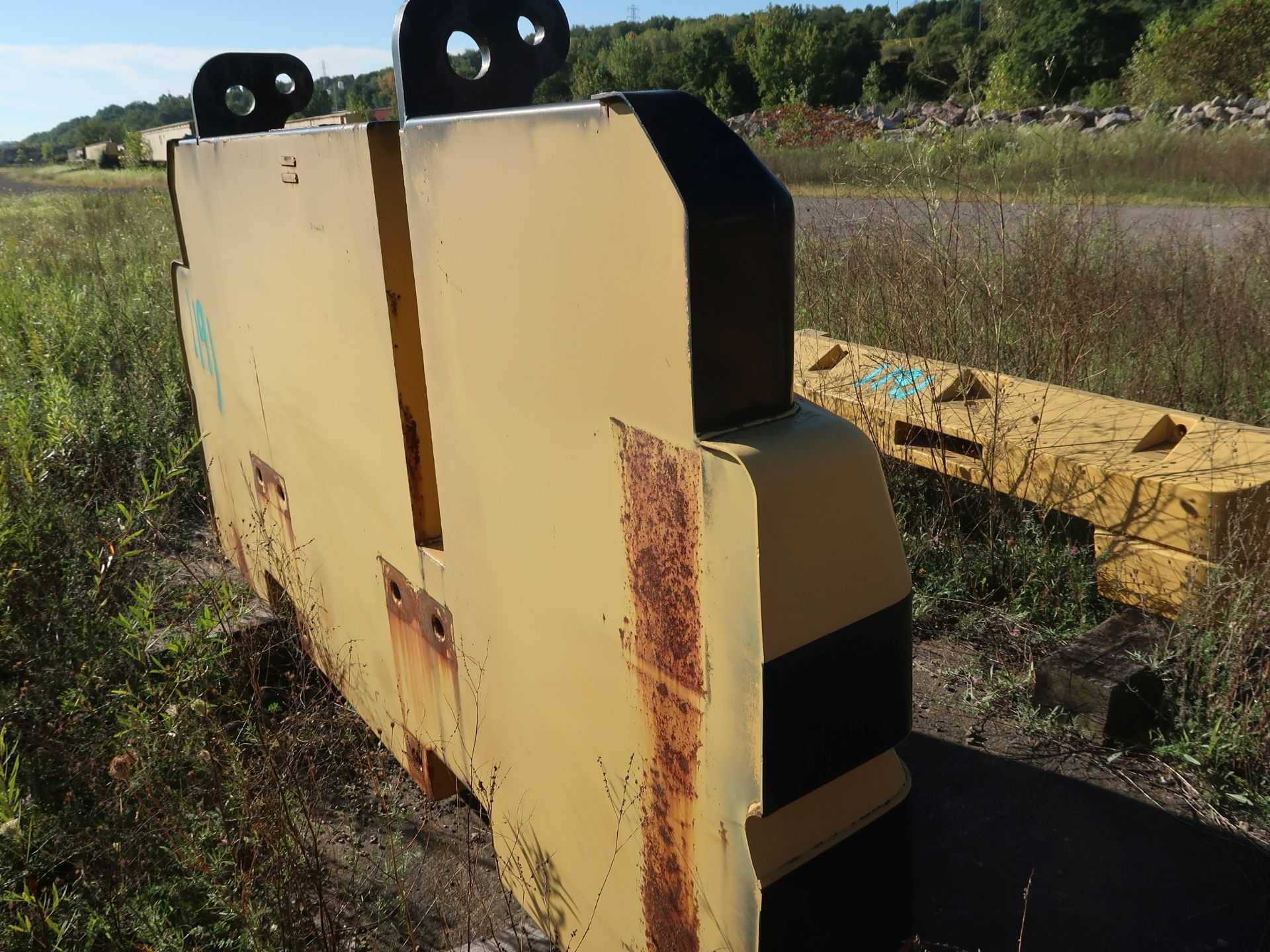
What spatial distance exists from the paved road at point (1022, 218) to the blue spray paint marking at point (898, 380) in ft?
1.98

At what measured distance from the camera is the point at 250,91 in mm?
3004

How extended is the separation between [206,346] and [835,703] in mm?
2880

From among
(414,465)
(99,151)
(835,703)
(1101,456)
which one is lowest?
(1101,456)

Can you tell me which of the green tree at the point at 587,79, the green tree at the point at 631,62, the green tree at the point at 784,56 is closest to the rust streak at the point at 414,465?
the green tree at the point at 587,79

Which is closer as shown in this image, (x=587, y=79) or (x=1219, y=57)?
(x=1219, y=57)

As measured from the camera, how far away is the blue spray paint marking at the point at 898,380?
343cm

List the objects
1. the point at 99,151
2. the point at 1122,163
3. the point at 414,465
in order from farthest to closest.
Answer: the point at 99,151
the point at 1122,163
the point at 414,465

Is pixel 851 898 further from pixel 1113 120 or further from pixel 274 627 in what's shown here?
pixel 1113 120

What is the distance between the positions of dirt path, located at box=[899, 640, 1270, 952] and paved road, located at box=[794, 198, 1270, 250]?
1.83 metres

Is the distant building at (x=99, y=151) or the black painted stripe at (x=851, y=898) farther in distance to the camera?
the distant building at (x=99, y=151)

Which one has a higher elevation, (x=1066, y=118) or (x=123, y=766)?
(x=1066, y=118)

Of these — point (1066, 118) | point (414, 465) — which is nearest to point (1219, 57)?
point (1066, 118)

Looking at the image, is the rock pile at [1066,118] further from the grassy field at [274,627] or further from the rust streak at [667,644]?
the rust streak at [667,644]

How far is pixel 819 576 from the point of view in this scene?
1.07 metres
